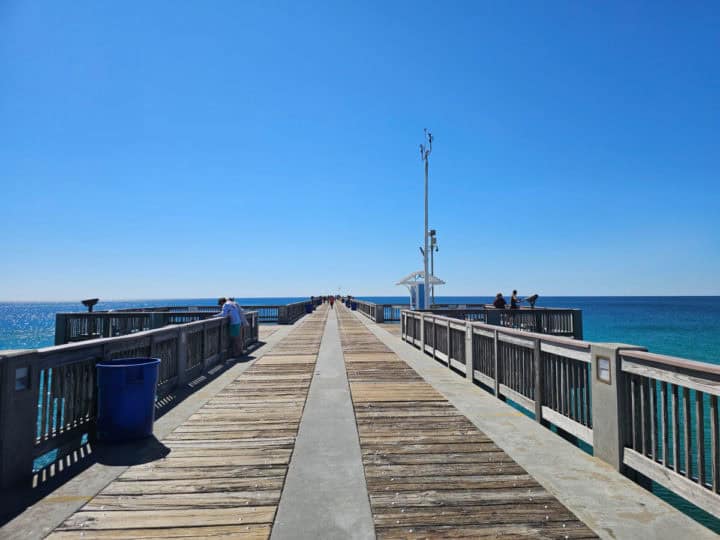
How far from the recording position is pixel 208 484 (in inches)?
170

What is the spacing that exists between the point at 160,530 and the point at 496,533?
2601 mm

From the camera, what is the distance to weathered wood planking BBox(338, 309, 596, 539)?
351 centimetres

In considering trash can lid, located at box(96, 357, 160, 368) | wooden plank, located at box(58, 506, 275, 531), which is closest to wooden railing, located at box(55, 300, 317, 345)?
trash can lid, located at box(96, 357, 160, 368)

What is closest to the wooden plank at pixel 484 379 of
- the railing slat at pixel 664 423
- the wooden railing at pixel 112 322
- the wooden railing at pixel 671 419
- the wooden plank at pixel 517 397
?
the wooden plank at pixel 517 397

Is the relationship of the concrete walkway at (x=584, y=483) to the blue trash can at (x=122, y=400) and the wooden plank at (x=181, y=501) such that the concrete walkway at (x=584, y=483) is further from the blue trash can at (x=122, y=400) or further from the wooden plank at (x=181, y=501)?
the blue trash can at (x=122, y=400)

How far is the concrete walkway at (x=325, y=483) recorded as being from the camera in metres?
3.51

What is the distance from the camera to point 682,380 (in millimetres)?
3824

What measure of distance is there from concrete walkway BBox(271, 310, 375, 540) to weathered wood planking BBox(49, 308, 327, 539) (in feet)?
0.41

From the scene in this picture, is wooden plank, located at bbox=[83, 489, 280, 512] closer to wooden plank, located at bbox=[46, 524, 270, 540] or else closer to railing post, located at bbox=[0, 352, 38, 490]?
wooden plank, located at bbox=[46, 524, 270, 540]

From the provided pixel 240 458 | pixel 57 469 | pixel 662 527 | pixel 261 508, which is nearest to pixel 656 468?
pixel 662 527

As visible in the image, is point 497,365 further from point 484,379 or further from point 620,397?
point 620,397

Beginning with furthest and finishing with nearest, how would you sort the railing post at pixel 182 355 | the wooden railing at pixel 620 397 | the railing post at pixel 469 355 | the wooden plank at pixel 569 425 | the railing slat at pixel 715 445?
the railing post at pixel 469 355, the railing post at pixel 182 355, the wooden plank at pixel 569 425, the wooden railing at pixel 620 397, the railing slat at pixel 715 445

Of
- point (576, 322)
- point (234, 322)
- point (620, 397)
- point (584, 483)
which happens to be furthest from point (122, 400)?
point (576, 322)

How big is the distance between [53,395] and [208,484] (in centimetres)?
213
